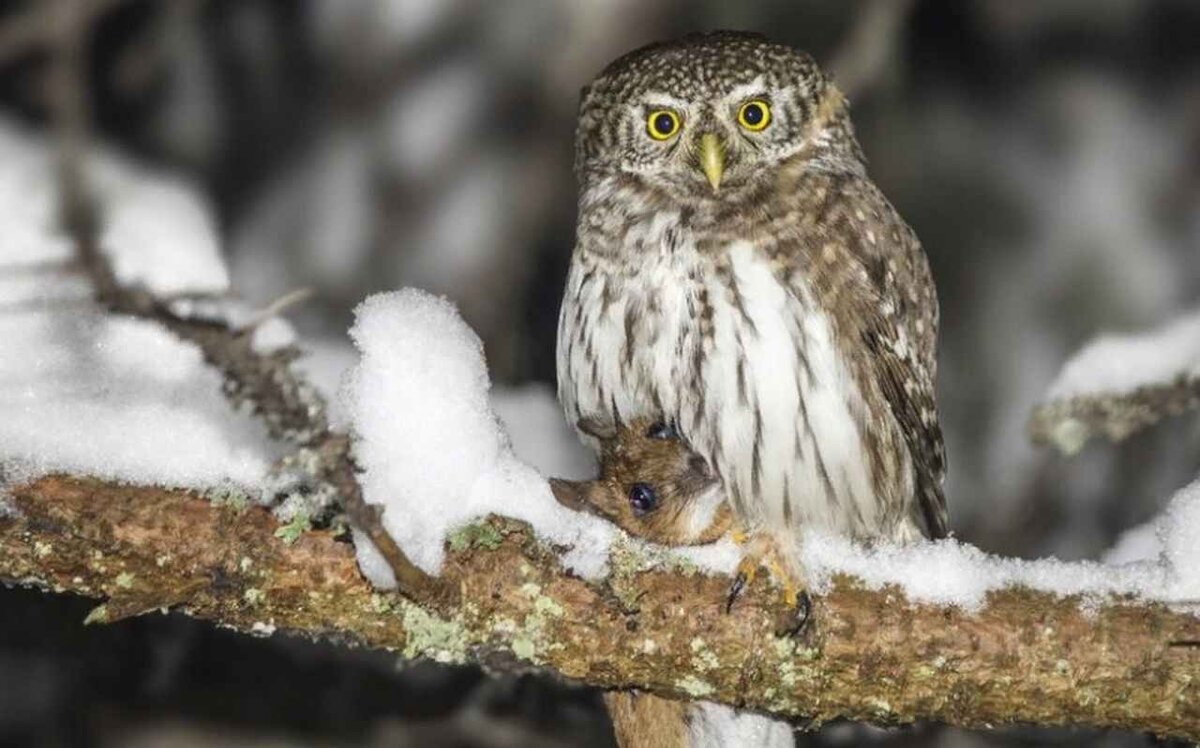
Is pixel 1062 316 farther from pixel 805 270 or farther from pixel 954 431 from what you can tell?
pixel 805 270

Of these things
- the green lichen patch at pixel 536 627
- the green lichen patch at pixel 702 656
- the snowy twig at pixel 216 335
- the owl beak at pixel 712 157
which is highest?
the owl beak at pixel 712 157

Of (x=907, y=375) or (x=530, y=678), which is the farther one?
(x=530, y=678)

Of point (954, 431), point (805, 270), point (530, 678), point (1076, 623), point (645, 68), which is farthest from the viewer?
point (954, 431)

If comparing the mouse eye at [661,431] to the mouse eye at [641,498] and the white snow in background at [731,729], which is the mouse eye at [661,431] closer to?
the mouse eye at [641,498]

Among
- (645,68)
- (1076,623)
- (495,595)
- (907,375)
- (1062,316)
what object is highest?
(1062,316)

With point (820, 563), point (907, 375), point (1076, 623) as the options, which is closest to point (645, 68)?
point (907, 375)

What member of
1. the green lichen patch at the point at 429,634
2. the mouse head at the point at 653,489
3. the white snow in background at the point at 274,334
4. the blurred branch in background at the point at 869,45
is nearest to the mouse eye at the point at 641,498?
the mouse head at the point at 653,489

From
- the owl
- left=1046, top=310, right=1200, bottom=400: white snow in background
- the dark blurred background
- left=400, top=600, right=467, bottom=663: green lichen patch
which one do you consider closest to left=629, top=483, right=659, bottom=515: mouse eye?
the owl
